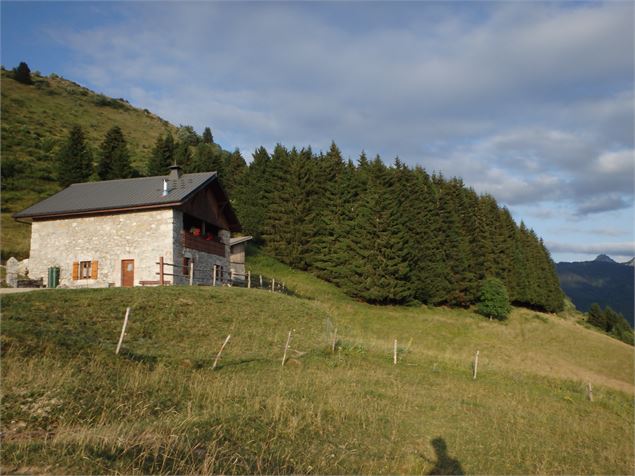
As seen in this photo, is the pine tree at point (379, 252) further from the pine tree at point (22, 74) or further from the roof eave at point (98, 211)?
the pine tree at point (22, 74)

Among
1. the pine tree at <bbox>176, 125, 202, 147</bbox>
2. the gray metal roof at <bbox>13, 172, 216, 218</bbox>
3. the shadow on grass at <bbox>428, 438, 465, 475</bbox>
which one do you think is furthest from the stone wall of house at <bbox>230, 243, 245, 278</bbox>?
the pine tree at <bbox>176, 125, 202, 147</bbox>

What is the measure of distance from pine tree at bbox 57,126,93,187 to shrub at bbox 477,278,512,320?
49968 millimetres

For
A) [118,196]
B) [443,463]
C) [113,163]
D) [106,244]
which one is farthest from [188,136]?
[443,463]

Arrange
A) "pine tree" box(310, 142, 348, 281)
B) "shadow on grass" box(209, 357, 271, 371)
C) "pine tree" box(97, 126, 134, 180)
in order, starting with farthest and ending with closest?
"pine tree" box(97, 126, 134, 180) → "pine tree" box(310, 142, 348, 281) → "shadow on grass" box(209, 357, 271, 371)

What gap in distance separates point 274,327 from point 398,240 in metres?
26.1

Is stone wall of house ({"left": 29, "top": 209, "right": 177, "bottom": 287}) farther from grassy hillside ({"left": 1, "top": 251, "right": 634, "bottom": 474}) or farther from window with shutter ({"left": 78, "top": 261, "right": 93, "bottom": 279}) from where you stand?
grassy hillside ({"left": 1, "top": 251, "right": 634, "bottom": 474})

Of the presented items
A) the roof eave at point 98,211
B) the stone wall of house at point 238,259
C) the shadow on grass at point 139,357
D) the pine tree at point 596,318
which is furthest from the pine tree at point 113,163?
the pine tree at point 596,318

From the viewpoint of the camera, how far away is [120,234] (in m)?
30.5

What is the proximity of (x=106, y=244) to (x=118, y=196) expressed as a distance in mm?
3905

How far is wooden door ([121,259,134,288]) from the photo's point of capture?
98.0 ft

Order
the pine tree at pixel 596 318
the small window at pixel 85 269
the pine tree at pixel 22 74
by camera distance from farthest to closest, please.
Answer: the pine tree at pixel 22 74 < the pine tree at pixel 596 318 < the small window at pixel 85 269

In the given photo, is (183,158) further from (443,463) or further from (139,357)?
(443,463)

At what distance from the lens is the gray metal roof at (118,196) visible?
30.4 metres

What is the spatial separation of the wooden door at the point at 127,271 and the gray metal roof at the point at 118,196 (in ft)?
12.3
